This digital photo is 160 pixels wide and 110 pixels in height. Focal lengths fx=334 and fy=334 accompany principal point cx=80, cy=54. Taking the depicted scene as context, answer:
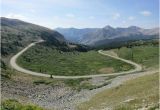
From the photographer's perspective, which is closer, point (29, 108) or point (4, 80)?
point (29, 108)

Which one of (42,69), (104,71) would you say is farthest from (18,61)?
(104,71)

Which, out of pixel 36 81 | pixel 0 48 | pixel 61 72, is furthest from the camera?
pixel 0 48

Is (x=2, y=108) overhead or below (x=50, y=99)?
overhead

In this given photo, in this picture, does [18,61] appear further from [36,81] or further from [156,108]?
[156,108]

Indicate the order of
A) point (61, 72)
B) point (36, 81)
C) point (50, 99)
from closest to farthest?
1. point (50, 99)
2. point (36, 81)
3. point (61, 72)

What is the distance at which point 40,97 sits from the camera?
271 feet

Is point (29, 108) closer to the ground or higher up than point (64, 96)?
higher up

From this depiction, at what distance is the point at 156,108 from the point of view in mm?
33656

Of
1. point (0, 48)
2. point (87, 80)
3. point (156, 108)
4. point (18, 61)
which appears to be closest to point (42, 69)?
point (18, 61)

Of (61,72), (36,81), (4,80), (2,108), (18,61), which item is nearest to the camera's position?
(2,108)

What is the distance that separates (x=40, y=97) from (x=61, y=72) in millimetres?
54706

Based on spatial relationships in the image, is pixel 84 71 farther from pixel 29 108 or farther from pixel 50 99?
pixel 29 108

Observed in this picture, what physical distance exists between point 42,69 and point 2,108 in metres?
119

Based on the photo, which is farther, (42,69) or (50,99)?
(42,69)
